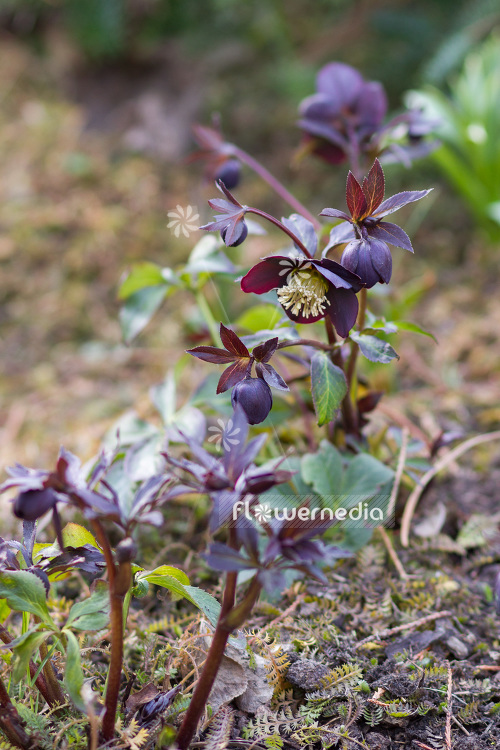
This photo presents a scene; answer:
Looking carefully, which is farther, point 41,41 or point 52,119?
point 41,41

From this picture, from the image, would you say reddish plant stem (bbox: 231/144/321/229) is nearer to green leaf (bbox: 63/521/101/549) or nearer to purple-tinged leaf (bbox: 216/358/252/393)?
purple-tinged leaf (bbox: 216/358/252/393)

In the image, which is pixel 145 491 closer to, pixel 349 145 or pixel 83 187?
pixel 349 145

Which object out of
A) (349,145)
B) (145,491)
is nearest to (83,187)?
(349,145)

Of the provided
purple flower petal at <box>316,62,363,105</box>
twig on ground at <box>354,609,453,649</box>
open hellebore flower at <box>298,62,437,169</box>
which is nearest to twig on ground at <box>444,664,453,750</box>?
twig on ground at <box>354,609,453,649</box>

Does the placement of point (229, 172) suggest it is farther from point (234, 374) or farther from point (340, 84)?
point (234, 374)

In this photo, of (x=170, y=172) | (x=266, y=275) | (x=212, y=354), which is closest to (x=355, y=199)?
(x=266, y=275)

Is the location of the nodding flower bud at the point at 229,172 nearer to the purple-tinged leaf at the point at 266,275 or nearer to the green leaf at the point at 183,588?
the purple-tinged leaf at the point at 266,275

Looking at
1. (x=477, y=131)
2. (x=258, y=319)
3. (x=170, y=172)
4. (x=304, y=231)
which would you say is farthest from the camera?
(x=170, y=172)
